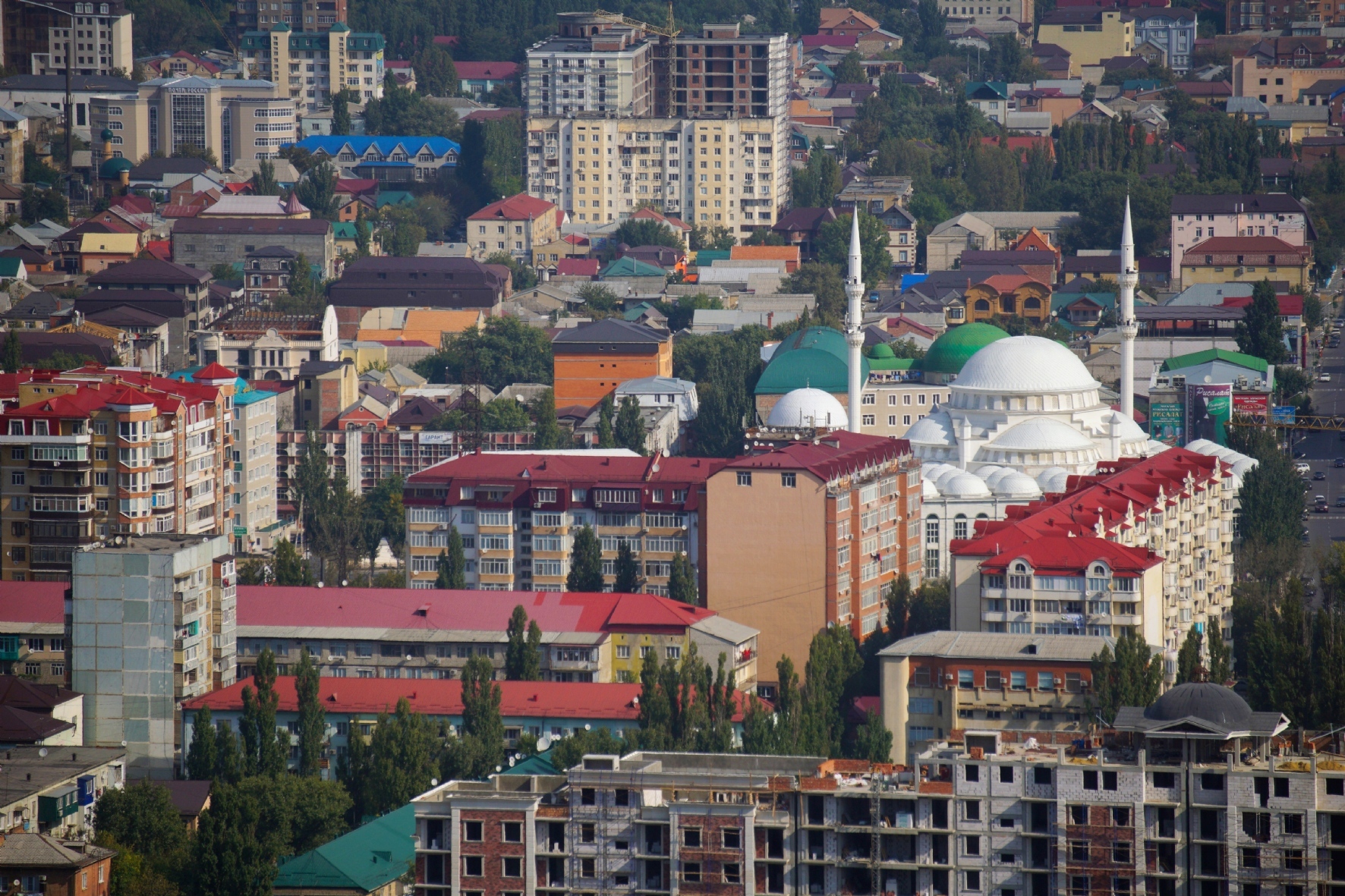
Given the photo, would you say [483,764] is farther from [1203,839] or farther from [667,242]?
[667,242]

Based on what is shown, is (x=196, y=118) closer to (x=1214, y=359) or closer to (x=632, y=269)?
(x=632, y=269)

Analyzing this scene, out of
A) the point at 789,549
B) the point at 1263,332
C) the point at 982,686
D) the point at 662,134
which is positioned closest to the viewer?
the point at 982,686

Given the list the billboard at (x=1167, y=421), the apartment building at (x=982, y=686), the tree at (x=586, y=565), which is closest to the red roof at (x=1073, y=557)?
the apartment building at (x=982, y=686)

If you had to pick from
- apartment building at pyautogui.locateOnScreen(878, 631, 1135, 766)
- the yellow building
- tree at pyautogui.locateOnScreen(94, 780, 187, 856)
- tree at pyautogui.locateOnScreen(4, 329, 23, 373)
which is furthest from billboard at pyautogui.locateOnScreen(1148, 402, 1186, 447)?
the yellow building

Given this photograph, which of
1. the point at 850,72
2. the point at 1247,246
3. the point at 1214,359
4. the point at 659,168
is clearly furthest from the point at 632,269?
the point at 850,72

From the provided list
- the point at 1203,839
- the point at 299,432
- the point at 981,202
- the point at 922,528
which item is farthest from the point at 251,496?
the point at 981,202

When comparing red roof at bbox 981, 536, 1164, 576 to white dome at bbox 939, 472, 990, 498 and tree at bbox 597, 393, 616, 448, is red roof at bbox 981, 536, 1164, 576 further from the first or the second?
tree at bbox 597, 393, 616, 448

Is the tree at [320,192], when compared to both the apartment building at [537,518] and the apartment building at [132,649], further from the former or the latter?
the apartment building at [132,649]
